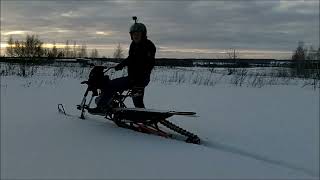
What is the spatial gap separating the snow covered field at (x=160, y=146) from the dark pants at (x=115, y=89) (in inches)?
15.1

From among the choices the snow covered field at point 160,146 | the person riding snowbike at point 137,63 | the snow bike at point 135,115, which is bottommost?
the snow covered field at point 160,146

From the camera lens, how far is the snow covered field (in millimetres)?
4680

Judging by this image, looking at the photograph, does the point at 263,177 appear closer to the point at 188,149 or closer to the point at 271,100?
the point at 188,149

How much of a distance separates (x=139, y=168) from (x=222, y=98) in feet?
22.4

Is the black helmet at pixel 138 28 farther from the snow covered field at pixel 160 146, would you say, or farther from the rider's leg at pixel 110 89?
the snow covered field at pixel 160 146

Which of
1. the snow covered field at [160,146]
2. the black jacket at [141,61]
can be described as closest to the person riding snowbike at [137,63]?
the black jacket at [141,61]

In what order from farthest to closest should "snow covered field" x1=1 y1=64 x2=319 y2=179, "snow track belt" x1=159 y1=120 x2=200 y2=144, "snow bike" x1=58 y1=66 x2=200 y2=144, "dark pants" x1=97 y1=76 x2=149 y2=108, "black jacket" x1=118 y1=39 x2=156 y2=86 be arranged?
"dark pants" x1=97 y1=76 x2=149 y2=108, "black jacket" x1=118 y1=39 x2=156 y2=86, "snow bike" x1=58 y1=66 x2=200 y2=144, "snow track belt" x1=159 y1=120 x2=200 y2=144, "snow covered field" x1=1 y1=64 x2=319 y2=179

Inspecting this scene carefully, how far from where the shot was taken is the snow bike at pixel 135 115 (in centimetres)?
656

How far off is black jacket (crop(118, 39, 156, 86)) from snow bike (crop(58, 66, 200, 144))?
0.20m

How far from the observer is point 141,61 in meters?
7.00

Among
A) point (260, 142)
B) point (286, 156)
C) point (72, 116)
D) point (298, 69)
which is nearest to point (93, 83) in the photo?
point (72, 116)

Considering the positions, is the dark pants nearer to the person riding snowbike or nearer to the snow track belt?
the person riding snowbike

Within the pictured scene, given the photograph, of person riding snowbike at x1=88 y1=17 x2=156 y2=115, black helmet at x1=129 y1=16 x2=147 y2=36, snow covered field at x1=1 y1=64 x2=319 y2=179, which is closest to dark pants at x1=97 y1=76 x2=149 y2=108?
person riding snowbike at x1=88 y1=17 x2=156 y2=115

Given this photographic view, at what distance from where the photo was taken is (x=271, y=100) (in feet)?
36.2
